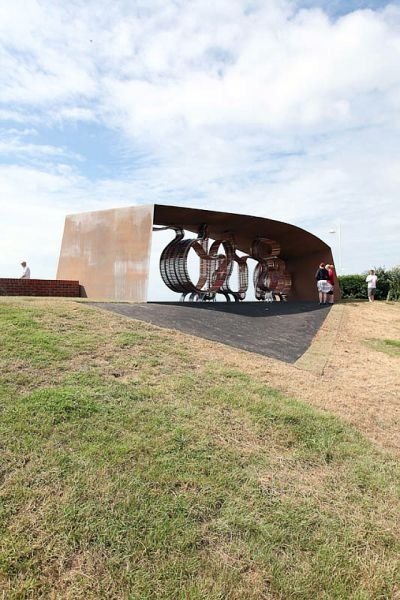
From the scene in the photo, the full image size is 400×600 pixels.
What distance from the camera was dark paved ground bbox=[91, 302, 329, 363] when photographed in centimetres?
791

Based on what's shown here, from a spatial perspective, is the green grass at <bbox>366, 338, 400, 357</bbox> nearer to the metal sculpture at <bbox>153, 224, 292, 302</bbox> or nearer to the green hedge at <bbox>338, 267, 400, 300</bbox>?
the metal sculpture at <bbox>153, 224, 292, 302</bbox>

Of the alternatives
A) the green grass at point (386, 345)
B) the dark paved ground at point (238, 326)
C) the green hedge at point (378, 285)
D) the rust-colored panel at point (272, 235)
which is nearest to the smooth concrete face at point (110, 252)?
the rust-colored panel at point (272, 235)

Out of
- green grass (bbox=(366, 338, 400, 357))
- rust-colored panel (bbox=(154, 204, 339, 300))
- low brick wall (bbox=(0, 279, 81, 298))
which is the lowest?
green grass (bbox=(366, 338, 400, 357))

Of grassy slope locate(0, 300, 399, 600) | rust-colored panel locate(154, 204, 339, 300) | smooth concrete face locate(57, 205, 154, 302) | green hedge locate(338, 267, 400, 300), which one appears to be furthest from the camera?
green hedge locate(338, 267, 400, 300)

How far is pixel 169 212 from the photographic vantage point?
44.2 feet

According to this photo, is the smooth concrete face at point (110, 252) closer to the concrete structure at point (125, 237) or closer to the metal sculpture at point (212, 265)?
the concrete structure at point (125, 237)

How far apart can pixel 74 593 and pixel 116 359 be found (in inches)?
126

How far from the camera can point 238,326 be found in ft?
30.7

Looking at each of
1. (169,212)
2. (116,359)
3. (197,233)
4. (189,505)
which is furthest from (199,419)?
(197,233)

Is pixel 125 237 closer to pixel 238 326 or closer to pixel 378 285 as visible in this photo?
pixel 238 326

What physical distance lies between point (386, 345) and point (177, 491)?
311 inches

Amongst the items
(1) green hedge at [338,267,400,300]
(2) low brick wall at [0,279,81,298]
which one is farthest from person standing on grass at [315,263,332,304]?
(2) low brick wall at [0,279,81,298]

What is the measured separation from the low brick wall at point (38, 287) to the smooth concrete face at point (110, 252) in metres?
0.40

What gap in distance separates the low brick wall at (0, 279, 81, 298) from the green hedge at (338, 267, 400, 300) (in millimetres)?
14389
